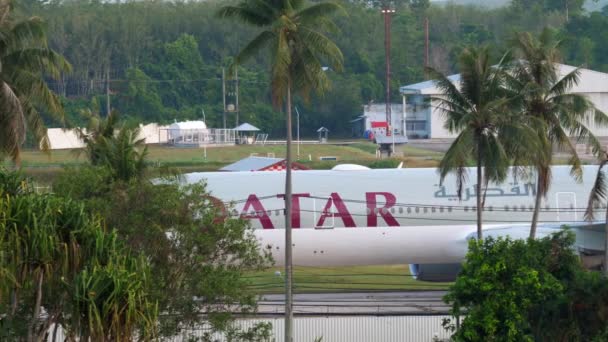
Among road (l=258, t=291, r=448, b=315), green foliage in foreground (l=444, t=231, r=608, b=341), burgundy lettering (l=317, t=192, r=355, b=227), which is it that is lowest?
road (l=258, t=291, r=448, b=315)

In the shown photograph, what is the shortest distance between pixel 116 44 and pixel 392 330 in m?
106

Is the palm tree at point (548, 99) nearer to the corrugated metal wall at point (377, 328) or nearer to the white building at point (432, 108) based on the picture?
the corrugated metal wall at point (377, 328)

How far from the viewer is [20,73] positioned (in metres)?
31.3

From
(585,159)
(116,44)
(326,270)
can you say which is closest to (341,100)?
(116,44)

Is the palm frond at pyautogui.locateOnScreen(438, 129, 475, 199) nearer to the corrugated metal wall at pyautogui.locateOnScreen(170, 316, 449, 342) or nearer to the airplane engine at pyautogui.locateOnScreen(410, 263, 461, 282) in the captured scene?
the corrugated metal wall at pyautogui.locateOnScreen(170, 316, 449, 342)

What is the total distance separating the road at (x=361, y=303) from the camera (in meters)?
38.2

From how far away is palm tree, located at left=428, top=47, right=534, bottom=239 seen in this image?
3525cm

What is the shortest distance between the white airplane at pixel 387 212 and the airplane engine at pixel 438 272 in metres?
0.16

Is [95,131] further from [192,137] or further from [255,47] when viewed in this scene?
[192,137]

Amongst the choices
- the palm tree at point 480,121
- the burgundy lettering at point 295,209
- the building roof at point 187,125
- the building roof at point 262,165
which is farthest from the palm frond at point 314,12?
the building roof at point 187,125

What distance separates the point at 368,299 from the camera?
4200 cm

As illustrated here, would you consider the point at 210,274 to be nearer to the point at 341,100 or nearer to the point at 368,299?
the point at 368,299

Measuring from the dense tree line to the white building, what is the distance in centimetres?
851

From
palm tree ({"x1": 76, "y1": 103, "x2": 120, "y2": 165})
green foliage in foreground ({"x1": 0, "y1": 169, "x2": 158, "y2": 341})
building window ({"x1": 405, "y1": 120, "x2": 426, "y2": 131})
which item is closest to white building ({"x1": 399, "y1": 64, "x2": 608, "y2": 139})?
building window ({"x1": 405, "y1": 120, "x2": 426, "y2": 131})
